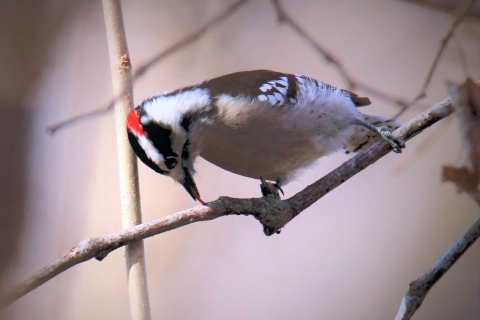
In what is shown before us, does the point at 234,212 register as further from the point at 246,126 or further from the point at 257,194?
the point at 257,194

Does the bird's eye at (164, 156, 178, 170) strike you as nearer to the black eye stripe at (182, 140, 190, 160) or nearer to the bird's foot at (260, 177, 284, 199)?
the black eye stripe at (182, 140, 190, 160)

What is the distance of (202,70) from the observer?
1.13 meters

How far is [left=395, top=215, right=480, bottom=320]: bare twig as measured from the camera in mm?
563

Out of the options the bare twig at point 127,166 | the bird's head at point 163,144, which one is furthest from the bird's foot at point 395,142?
the bare twig at point 127,166

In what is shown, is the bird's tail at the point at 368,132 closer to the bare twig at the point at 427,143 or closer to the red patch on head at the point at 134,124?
the bare twig at the point at 427,143

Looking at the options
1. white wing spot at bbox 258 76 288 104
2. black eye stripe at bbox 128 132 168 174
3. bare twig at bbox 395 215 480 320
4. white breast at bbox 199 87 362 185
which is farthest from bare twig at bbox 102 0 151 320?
bare twig at bbox 395 215 480 320

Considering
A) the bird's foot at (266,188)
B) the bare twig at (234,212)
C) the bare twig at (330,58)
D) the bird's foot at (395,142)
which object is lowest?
the bare twig at (234,212)

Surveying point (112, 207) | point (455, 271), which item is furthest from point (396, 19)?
point (112, 207)

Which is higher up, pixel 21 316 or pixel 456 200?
pixel 456 200

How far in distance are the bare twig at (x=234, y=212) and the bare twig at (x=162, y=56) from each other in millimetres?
296

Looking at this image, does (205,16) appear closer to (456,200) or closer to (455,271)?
(456,200)

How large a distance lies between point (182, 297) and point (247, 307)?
166 millimetres

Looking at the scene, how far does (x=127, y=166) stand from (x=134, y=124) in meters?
0.08

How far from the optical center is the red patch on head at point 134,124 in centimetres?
78
